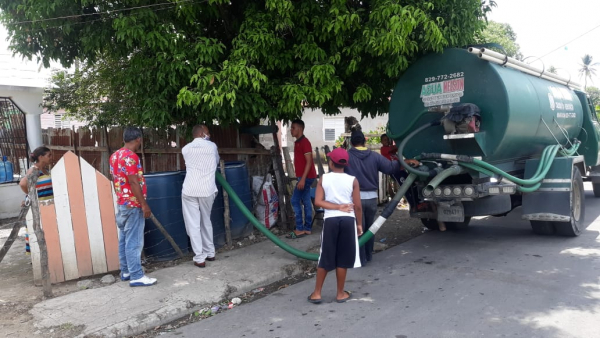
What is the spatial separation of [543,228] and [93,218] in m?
6.58

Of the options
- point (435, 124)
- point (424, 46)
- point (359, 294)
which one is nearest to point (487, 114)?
point (435, 124)

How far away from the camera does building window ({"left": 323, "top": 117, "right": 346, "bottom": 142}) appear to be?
25906 mm

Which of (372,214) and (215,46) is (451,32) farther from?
(215,46)

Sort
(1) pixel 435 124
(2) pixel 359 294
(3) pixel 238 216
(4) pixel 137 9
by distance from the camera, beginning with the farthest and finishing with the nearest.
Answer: (3) pixel 238 216 < (1) pixel 435 124 < (4) pixel 137 9 < (2) pixel 359 294

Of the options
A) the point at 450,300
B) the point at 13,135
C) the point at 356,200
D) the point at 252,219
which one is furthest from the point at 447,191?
the point at 13,135

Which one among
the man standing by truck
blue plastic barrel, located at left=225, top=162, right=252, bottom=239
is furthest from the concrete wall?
the man standing by truck

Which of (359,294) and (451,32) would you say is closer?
(359,294)

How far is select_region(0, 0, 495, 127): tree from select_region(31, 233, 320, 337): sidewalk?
1970 mm

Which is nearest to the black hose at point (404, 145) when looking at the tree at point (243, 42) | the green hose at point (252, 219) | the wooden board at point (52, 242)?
the tree at point (243, 42)

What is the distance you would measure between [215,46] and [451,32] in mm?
3231

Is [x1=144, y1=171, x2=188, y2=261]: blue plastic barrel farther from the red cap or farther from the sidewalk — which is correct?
the red cap

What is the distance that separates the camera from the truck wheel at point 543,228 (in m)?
7.18

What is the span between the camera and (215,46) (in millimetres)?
5887

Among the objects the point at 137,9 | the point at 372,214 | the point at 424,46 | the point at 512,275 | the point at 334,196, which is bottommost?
the point at 512,275
